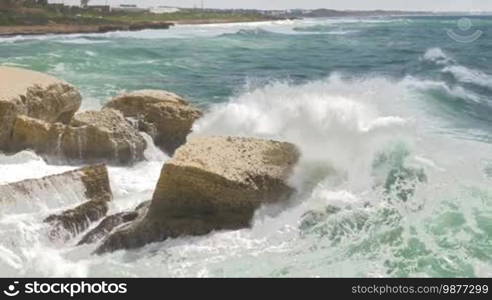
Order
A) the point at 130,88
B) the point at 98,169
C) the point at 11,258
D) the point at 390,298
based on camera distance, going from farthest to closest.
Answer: the point at 130,88, the point at 98,169, the point at 11,258, the point at 390,298

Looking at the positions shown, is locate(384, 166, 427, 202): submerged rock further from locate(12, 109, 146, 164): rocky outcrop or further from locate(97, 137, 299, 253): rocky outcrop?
locate(12, 109, 146, 164): rocky outcrop

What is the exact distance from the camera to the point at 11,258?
232 inches

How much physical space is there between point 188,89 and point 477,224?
11.2m

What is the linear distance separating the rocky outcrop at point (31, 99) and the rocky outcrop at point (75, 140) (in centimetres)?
18

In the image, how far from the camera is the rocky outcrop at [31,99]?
8.27 metres

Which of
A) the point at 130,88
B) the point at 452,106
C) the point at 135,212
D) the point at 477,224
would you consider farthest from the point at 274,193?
the point at 130,88

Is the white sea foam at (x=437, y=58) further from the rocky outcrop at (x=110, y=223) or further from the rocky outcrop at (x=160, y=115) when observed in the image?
the rocky outcrop at (x=110, y=223)

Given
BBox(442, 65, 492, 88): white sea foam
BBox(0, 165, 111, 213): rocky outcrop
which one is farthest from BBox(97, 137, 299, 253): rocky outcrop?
BBox(442, 65, 492, 88): white sea foam

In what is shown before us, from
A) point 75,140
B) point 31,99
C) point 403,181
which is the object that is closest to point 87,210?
point 75,140

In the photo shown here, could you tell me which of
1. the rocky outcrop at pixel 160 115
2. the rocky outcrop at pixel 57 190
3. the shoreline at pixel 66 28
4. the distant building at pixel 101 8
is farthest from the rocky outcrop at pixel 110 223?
the distant building at pixel 101 8

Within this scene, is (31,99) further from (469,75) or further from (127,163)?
(469,75)

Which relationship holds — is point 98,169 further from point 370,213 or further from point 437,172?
→ point 437,172

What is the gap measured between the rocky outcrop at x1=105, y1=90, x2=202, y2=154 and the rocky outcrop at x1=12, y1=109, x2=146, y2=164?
3.46 feet

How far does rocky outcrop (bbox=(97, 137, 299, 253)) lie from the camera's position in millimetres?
6301
